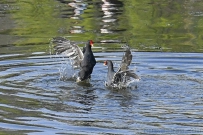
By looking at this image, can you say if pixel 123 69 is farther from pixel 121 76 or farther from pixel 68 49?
pixel 68 49

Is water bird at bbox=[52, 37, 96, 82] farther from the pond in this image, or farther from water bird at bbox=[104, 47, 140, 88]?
water bird at bbox=[104, 47, 140, 88]

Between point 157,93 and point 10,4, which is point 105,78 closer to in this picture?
point 157,93

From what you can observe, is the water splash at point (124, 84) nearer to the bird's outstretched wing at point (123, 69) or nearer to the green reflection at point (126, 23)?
the bird's outstretched wing at point (123, 69)

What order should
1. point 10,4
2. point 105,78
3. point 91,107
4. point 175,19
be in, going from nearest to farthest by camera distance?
point 91,107, point 105,78, point 175,19, point 10,4

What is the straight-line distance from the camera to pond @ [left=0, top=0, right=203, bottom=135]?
11.6 metres

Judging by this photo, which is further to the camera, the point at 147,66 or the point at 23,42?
the point at 23,42

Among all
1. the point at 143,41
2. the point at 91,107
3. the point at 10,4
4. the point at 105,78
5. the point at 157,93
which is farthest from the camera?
the point at 10,4

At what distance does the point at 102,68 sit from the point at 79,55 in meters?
0.70

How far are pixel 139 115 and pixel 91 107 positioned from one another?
3.42 feet

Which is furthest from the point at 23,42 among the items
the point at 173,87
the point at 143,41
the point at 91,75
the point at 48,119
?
the point at 48,119

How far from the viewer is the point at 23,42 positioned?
786 inches

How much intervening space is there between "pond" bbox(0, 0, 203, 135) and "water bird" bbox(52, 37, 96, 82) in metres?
0.28

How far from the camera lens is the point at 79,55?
1620cm

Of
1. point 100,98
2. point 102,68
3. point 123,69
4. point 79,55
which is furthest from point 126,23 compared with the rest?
point 100,98
